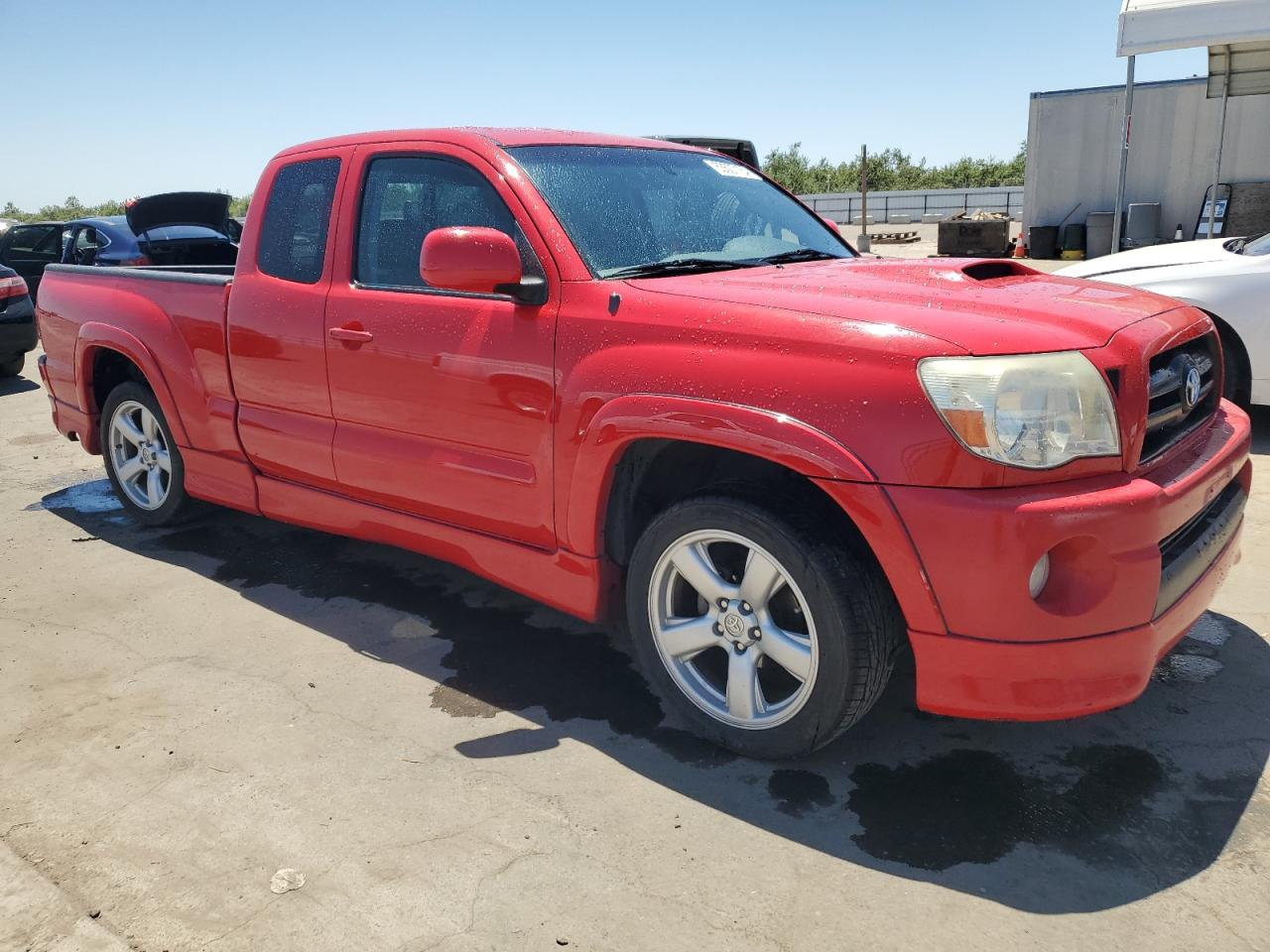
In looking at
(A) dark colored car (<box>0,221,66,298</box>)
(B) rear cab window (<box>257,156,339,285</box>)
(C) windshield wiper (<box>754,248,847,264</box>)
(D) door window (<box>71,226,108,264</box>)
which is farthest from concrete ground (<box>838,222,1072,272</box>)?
(B) rear cab window (<box>257,156,339,285</box>)

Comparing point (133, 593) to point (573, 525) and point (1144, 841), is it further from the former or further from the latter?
point (1144, 841)

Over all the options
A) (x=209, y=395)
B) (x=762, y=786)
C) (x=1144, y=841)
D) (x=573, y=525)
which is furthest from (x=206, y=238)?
(x=1144, y=841)

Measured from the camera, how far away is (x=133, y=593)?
4.31m

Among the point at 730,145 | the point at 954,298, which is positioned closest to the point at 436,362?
the point at 954,298

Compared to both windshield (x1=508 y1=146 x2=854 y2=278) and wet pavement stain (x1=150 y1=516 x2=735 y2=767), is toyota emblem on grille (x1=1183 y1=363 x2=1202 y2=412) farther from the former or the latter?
wet pavement stain (x1=150 y1=516 x2=735 y2=767)

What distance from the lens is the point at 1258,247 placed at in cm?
602

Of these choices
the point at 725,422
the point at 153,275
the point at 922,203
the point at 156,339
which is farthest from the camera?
the point at 922,203

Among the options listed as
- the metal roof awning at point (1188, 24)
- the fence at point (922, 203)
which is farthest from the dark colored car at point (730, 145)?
the fence at point (922, 203)

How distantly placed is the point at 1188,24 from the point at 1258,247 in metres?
5.27

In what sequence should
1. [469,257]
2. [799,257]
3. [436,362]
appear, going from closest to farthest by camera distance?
[469,257], [436,362], [799,257]

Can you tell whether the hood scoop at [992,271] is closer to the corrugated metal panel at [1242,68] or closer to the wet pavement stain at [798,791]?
the wet pavement stain at [798,791]

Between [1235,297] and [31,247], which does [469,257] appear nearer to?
[1235,297]

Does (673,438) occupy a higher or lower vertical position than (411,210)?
lower

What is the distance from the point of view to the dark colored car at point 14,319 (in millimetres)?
9977
